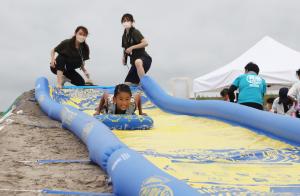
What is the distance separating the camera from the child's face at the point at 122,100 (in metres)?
4.01

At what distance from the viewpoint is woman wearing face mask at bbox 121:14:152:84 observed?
232 inches

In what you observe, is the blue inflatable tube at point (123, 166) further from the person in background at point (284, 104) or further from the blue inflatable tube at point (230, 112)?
the person in background at point (284, 104)

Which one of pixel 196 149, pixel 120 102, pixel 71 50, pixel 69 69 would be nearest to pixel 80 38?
pixel 71 50

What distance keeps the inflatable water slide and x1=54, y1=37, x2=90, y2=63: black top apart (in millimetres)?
1147

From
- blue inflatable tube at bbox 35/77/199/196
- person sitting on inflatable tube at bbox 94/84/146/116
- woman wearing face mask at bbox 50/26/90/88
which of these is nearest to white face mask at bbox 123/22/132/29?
woman wearing face mask at bbox 50/26/90/88

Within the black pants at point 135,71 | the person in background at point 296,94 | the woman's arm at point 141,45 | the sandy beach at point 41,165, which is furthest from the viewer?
the black pants at point 135,71

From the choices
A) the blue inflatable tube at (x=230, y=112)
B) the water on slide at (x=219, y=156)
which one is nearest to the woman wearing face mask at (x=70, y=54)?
the blue inflatable tube at (x=230, y=112)

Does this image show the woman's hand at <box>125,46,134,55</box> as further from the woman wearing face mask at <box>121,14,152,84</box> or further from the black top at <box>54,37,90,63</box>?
the black top at <box>54,37,90,63</box>

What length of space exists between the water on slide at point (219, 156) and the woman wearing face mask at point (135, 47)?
6.12ft

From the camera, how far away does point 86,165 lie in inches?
98.1

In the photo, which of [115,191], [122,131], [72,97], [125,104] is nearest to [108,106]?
[125,104]

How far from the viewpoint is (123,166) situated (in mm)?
1882

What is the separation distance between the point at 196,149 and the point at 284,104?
10.9 ft

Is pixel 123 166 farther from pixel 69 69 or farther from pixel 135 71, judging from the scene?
pixel 69 69
